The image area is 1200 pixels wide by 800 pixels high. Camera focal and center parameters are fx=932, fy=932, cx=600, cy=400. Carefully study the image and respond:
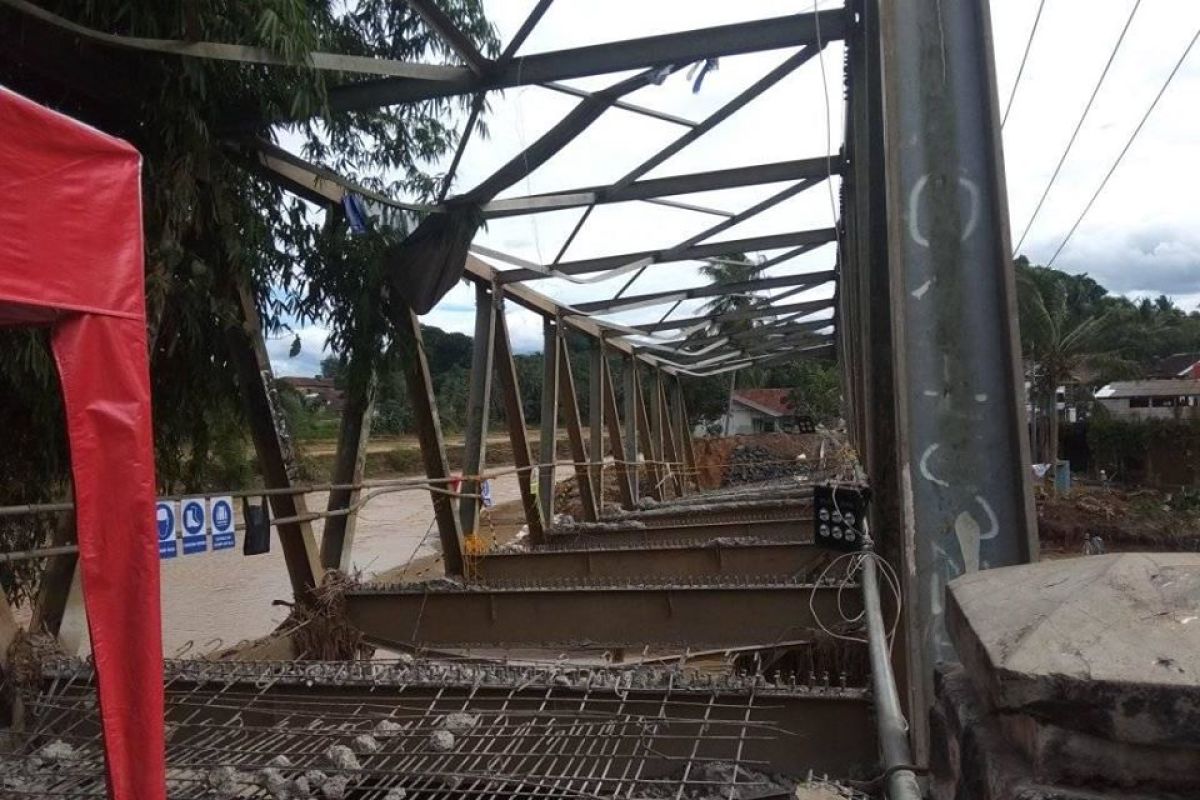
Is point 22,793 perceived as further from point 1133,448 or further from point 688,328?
point 1133,448

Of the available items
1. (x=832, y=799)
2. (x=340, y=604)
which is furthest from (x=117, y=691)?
(x=340, y=604)

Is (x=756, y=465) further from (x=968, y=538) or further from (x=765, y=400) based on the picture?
(x=968, y=538)

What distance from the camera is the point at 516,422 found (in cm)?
1040

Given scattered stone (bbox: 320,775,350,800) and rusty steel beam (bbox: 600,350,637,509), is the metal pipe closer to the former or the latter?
scattered stone (bbox: 320,775,350,800)

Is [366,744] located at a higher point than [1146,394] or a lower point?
lower

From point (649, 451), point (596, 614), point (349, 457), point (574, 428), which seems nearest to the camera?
point (596, 614)

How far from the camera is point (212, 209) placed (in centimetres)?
557

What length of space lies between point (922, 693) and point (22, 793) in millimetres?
3148

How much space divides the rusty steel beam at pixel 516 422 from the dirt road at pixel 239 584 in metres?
2.04

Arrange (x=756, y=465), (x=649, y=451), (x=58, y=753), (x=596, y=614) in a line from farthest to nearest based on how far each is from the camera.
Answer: (x=756, y=465)
(x=649, y=451)
(x=596, y=614)
(x=58, y=753)

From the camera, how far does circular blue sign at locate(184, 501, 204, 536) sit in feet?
15.8

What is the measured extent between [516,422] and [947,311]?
7.51 meters

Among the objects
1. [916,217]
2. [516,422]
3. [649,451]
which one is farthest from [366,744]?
[649,451]

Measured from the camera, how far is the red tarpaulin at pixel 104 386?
6.54 ft
